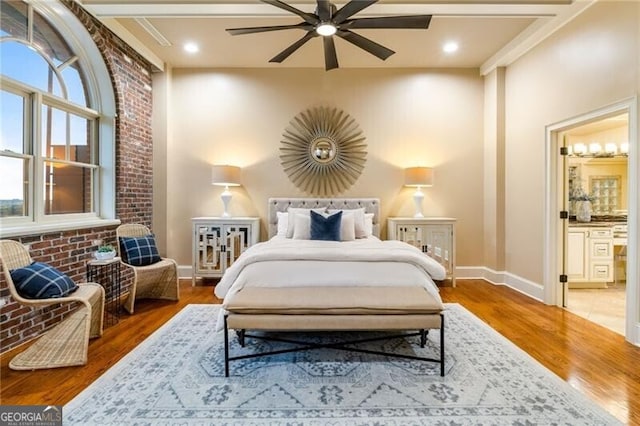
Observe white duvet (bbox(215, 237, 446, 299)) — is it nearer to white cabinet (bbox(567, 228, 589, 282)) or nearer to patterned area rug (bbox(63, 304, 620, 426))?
patterned area rug (bbox(63, 304, 620, 426))

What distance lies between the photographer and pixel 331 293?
7.96ft

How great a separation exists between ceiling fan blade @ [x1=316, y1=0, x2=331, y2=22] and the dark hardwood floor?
3161 millimetres

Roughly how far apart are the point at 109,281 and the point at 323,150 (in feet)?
11.0

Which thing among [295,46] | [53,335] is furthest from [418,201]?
[53,335]

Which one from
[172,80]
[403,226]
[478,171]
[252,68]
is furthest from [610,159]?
[172,80]

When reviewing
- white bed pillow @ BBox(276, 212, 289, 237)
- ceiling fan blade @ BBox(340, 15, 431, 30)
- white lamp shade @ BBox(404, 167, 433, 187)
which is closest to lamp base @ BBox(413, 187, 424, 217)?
white lamp shade @ BBox(404, 167, 433, 187)

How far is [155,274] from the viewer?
3838mm

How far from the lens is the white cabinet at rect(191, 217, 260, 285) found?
15.2ft

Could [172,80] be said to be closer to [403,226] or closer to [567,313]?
[403,226]

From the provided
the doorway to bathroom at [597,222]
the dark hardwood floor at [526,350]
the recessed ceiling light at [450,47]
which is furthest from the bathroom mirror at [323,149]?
the doorway to bathroom at [597,222]

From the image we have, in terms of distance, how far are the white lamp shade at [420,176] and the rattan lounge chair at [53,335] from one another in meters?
4.14

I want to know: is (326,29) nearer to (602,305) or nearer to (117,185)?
(117,185)

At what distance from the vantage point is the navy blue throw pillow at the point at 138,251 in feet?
12.4

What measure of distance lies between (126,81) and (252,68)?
1.79m
